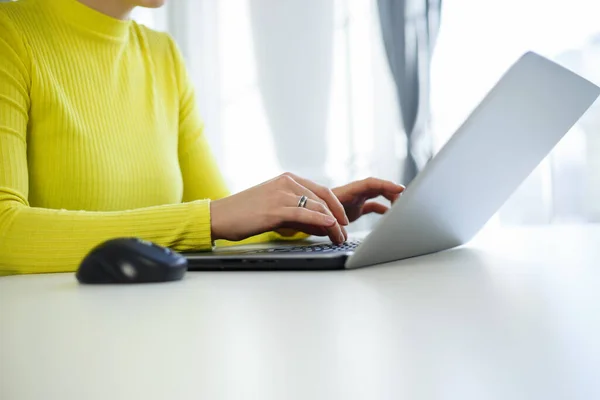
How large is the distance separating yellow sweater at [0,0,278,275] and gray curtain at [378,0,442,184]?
1.20 m

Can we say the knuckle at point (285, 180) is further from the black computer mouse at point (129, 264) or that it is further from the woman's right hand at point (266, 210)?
the black computer mouse at point (129, 264)

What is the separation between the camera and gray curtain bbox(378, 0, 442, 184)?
2516 mm

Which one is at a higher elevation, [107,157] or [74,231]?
[107,157]

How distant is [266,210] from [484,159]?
284 mm

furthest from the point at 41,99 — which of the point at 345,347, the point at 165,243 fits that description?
the point at 345,347

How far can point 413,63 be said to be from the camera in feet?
8.37

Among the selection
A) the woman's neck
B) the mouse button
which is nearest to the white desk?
the mouse button

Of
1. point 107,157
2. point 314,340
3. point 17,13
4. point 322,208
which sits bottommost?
point 314,340

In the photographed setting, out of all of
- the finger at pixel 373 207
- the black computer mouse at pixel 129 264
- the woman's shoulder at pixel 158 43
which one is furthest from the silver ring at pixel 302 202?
Result: the woman's shoulder at pixel 158 43

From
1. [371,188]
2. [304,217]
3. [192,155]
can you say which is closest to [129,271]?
[304,217]

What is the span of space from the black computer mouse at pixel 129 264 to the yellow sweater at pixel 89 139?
0.78 feet

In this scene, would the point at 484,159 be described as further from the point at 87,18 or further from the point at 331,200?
the point at 87,18

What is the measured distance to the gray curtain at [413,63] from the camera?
8.25 feet

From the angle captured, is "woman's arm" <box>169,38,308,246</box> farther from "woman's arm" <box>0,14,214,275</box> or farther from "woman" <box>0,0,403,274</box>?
"woman's arm" <box>0,14,214,275</box>
